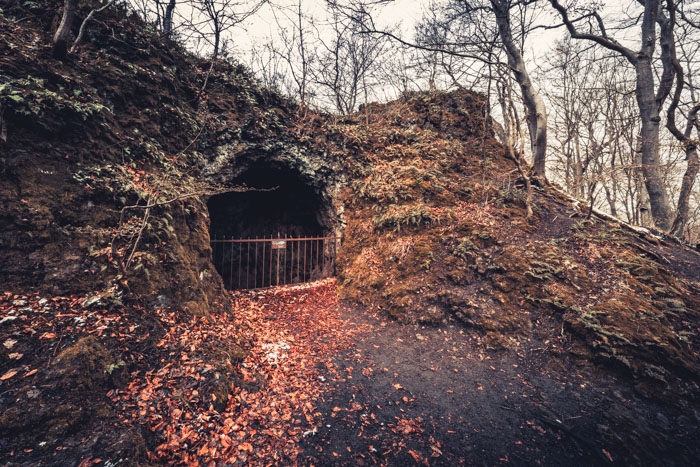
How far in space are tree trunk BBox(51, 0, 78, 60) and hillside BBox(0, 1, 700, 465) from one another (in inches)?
6.1

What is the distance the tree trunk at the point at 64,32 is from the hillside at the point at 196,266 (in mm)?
155

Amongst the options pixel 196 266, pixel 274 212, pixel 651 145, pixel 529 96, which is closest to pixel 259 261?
pixel 274 212

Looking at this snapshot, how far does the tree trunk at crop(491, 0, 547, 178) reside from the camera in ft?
26.6

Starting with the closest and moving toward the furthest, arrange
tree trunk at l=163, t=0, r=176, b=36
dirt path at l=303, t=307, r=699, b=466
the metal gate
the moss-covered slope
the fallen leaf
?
the fallen leaf
dirt path at l=303, t=307, r=699, b=466
the moss-covered slope
tree trunk at l=163, t=0, r=176, b=36
the metal gate

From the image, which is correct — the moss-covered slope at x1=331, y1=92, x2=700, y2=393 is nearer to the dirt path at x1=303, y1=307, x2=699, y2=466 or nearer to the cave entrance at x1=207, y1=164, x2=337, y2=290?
the dirt path at x1=303, y1=307, x2=699, y2=466

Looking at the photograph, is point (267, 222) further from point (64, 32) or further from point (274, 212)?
point (64, 32)

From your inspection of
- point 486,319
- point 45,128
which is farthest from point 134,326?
point 486,319

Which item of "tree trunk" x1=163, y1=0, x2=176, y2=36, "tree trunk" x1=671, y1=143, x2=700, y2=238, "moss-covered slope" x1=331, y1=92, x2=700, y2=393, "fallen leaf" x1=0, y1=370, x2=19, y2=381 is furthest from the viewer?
"tree trunk" x1=163, y1=0, x2=176, y2=36

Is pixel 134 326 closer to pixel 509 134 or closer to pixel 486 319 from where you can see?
pixel 486 319

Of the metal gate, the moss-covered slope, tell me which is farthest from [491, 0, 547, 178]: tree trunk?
the metal gate

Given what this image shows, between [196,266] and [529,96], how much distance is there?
34.8 feet

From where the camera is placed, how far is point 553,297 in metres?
4.91

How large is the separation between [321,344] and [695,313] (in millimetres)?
6404

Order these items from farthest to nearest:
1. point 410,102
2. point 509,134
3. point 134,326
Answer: point 410,102 → point 509,134 → point 134,326
